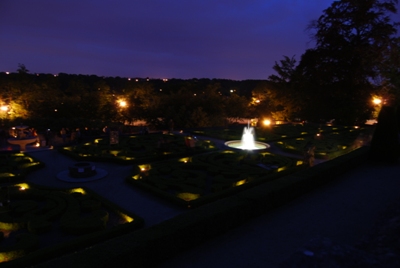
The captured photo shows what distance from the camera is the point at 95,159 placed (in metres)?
15.8

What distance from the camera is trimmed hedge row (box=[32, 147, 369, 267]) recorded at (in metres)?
5.20

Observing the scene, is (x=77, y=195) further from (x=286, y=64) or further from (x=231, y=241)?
(x=286, y=64)

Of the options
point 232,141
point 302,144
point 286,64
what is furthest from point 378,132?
point 286,64

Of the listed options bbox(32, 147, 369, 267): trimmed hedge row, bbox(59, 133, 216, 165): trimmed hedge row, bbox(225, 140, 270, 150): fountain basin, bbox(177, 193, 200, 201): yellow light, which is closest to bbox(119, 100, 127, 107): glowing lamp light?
bbox(59, 133, 216, 165): trimmed hedge row

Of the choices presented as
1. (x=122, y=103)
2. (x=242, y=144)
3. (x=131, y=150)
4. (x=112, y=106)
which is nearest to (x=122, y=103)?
(x=122, y=103)

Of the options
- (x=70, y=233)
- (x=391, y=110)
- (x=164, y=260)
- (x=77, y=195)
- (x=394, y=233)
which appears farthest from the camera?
(x=391, y=110)

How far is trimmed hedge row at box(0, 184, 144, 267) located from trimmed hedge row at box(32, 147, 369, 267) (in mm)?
1937

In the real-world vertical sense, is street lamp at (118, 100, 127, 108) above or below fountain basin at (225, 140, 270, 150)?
above

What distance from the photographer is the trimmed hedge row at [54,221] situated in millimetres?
6703

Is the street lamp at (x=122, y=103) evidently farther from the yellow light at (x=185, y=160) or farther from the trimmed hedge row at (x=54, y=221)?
the trimmed hedge row at (x=54, y=221)

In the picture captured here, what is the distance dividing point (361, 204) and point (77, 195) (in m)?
9.85

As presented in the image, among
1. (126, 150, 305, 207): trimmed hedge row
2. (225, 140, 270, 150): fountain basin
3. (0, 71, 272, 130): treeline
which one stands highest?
(0, 71, 272, 130): treeline

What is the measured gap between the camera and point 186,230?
21.2 ft

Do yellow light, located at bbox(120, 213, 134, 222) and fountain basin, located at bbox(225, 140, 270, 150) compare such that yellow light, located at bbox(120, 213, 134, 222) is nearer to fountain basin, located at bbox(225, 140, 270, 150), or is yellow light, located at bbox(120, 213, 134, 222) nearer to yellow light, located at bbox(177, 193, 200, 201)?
yellow light, located at bbox(177, 193, 200, 201)
